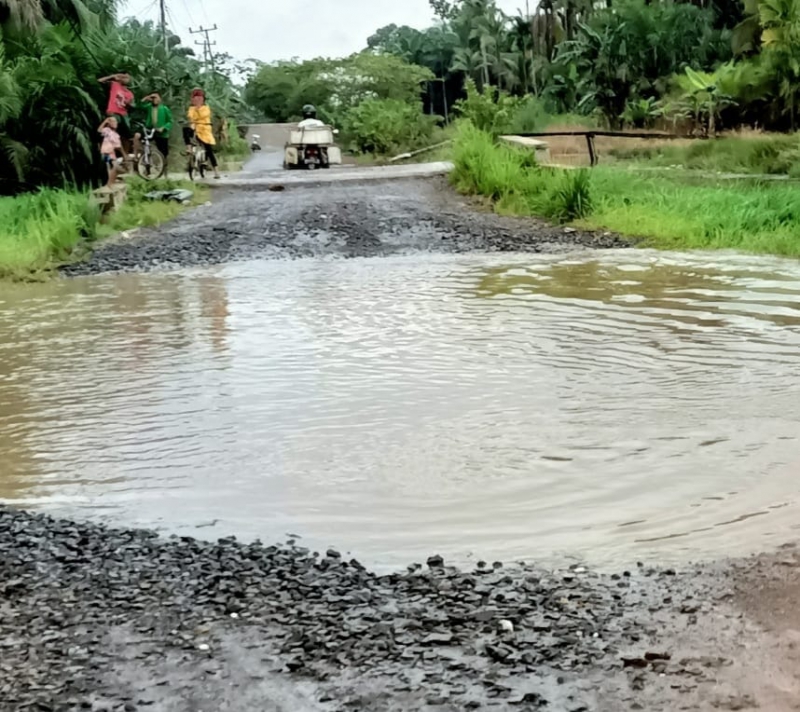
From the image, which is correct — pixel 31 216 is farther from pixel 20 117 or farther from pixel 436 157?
pixel 436 157

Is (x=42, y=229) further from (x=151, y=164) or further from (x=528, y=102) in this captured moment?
(x=528, y=102)

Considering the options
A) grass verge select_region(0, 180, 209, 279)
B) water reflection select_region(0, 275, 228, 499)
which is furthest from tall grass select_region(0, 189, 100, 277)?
water reflection select_region(0, 275, 228, 499)

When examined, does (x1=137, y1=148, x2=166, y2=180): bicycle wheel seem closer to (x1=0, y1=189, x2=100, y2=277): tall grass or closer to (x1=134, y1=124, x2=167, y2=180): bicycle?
(x1=134, y1=124, x2=167, y2=180): bicycle

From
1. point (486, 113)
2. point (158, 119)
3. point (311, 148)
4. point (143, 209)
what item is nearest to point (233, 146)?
point (311, 148)

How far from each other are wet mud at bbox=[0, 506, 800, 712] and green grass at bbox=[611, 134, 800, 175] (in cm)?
1537

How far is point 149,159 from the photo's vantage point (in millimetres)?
17344

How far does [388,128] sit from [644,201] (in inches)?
666

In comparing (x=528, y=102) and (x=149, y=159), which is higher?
(x=528, y=102)

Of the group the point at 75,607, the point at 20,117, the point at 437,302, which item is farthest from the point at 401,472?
the point at 20,117

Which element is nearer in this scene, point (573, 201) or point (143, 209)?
point (573, 201)

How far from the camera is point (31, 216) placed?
12445 millimetres

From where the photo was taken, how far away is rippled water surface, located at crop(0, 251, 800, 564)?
4.08 metres

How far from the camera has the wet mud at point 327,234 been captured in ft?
37.8

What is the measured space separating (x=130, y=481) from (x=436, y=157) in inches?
813
